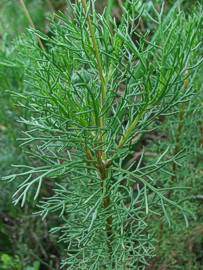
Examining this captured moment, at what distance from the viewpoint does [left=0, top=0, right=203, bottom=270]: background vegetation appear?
108cm

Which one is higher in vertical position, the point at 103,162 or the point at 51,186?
the point at 103,162

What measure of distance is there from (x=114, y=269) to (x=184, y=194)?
11.7 inches

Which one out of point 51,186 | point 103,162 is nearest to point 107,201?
point 103,162

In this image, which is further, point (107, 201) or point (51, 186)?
point (51, 186)

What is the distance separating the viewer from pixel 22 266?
1291 millimetres

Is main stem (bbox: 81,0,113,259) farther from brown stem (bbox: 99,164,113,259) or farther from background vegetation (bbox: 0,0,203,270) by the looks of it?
background vegetation (bbox: 0,0,203,270)

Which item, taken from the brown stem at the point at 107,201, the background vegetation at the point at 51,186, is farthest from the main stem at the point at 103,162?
the background vegetation at the point at 51,186

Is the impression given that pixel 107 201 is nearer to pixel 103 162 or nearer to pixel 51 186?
pixel 103 162

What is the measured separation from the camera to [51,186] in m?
1.41

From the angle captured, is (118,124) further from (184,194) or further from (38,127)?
(184,194)

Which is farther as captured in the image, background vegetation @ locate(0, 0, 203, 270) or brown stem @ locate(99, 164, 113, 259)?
background vegetation @ locate(0, 0, 203, 270)

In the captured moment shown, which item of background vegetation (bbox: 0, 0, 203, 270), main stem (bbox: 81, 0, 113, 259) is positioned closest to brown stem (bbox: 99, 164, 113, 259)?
main stem (bbox: 81, 0, 113, 259)

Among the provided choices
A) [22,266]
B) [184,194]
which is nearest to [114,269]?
[184,194]

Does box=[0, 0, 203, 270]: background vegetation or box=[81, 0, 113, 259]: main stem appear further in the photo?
box=[0, 0, 203, 270]: background vegetation
